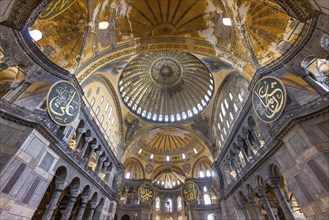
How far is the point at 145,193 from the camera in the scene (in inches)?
779

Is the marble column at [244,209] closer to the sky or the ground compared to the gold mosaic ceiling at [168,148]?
closer to the ground

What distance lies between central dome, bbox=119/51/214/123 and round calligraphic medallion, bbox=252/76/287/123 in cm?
969

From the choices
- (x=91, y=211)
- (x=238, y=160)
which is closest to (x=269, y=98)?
(x=238, y=160)

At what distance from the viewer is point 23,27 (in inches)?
264

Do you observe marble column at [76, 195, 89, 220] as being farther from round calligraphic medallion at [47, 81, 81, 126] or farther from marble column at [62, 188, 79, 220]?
round calligraphic medallion at [47, 81, 81, 126]

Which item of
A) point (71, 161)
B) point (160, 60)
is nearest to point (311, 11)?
point (71, 161)

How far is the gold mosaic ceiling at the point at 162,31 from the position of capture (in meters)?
9.14

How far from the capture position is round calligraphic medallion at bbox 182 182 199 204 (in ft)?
63.2

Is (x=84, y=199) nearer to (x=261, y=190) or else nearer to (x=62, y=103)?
(x=62, y=103)

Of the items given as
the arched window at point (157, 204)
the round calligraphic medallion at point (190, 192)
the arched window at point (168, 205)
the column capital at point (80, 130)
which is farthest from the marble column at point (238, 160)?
the arched window at point (157, 204)

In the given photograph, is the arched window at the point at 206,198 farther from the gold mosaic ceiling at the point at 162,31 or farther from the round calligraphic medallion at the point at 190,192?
the gold mosaic ceiling at the point at 162,31

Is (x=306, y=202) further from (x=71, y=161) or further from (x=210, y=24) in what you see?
(x=71, y=161)

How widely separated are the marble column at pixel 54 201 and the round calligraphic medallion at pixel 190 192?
14.8m

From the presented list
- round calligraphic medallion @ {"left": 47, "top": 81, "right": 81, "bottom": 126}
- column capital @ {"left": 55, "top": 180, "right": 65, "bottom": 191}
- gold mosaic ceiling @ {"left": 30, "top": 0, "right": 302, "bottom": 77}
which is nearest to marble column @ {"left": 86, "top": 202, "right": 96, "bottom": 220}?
column capital @ {"left": 55, "top": 180, "right": 65, "bottom": 191}
